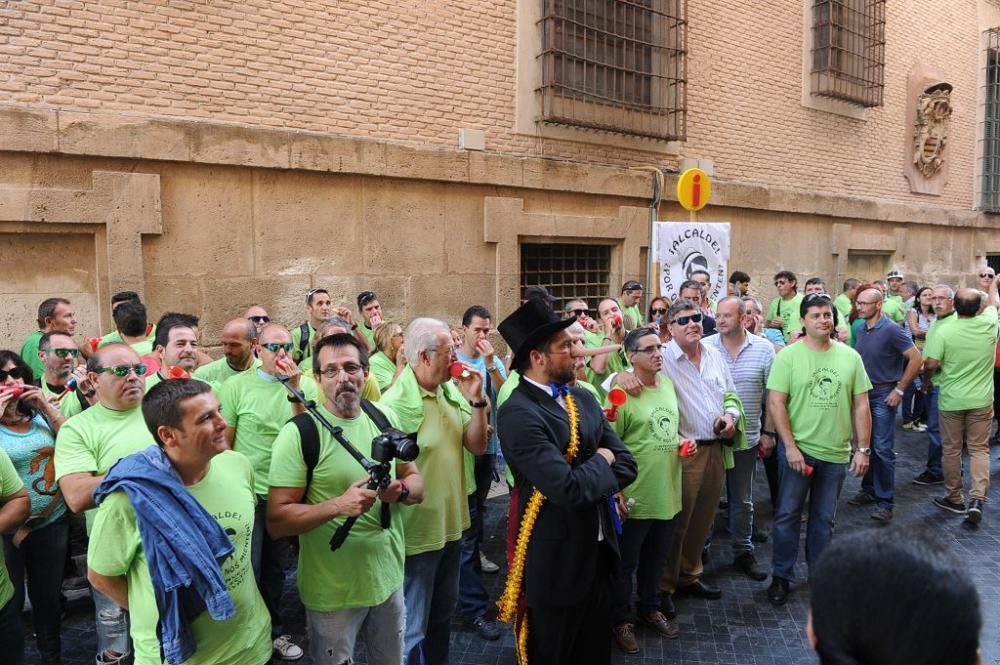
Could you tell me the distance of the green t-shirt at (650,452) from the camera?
418 centimetres

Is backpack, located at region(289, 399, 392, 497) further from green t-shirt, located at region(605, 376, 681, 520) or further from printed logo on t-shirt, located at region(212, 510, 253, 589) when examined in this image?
green t-shirt, located at region(605, 376, 681, 520)

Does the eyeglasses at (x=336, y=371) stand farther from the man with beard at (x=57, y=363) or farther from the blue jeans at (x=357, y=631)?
the man with beard at (x=57, y=363)

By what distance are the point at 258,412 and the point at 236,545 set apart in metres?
1.72

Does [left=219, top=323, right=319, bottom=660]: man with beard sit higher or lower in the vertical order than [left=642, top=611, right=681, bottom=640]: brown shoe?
higher

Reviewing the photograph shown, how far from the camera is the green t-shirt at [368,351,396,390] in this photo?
5016mm

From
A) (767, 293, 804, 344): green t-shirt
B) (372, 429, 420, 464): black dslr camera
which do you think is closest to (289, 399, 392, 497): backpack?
(372, 429, 420, 464): black dslr camera

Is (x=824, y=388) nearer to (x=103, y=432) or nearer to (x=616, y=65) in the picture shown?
(x=103, y=432)

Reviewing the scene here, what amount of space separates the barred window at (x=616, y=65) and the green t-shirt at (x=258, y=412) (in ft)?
20.3

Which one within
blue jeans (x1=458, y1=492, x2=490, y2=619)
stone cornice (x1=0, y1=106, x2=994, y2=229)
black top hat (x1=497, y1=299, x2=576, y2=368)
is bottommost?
blue jeans (x1=458, y1=492, x2=490, y2=619)

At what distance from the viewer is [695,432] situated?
4.60 meters

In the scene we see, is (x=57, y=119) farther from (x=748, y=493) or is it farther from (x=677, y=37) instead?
(x=677, y=37)

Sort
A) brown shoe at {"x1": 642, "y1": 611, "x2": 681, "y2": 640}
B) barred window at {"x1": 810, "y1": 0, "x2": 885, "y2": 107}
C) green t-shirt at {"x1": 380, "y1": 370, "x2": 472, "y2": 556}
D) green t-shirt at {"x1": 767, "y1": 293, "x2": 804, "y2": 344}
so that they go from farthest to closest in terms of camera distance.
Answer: barred window at {"x1": 810, "y1": 0, "x2": 885, "y2": 107} < green t-shirt at {"x1": 767, "y1": 293, "x2": 804, "y2": 344} < brown shoe at {"x1": 642, "y1": 611, "x2": 681, "y2": 640} < green t-shirt at {"x1": 380, "y1": 370, "x2": 472, "y2": 556}

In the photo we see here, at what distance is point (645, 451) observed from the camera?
13.8ft

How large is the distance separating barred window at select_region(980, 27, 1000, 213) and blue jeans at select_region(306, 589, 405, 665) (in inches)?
729
